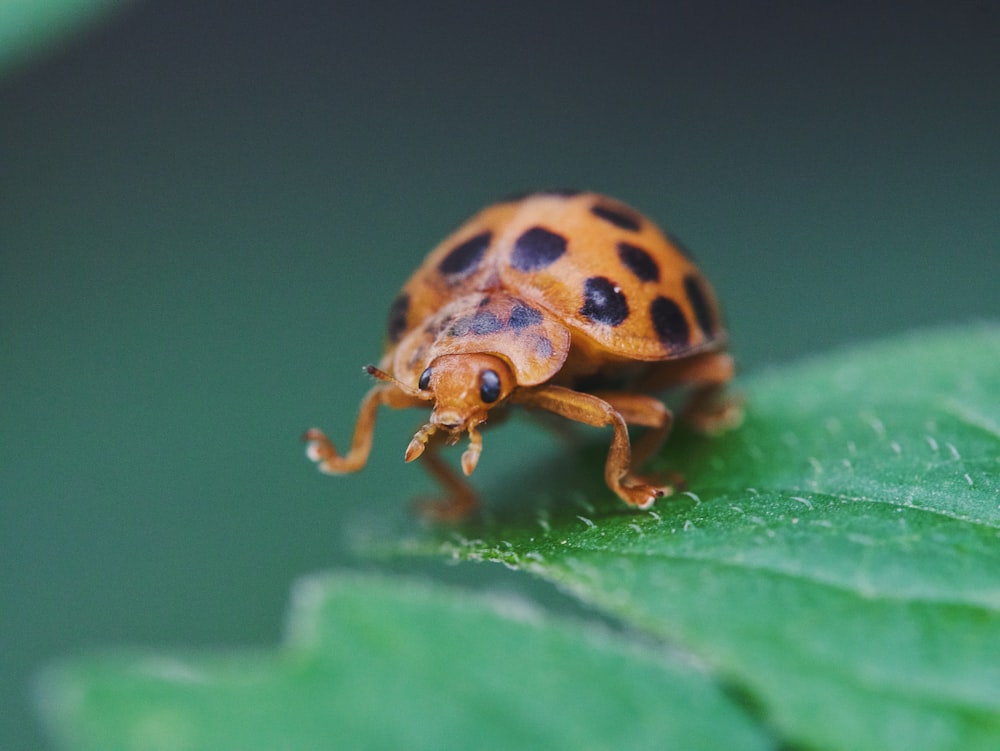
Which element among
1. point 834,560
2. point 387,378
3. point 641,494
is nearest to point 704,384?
point 641,494

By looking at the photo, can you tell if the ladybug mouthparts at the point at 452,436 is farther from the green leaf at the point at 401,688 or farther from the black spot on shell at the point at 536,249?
the green leaf at the point at 401,688

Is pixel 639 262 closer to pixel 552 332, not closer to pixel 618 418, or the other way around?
pixel 552 332

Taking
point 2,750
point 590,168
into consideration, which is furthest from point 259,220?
point 2,750

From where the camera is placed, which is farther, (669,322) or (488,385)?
(669,322)

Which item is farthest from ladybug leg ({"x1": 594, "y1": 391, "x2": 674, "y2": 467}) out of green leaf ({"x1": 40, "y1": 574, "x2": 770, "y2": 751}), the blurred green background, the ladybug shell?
green leaf ({"x1": 40, "y1": 574, "x2": 770, "y2": 751})

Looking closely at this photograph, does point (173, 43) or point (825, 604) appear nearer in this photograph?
point (825, 604)

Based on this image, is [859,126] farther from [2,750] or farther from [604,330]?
[2,750]

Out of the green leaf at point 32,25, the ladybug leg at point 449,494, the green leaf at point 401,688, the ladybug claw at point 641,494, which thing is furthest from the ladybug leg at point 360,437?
the green leaf at point 401,688

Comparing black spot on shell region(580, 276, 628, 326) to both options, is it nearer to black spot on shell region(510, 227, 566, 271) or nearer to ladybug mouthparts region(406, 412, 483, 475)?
black spot on shell region(510, 227, 566, 271)
